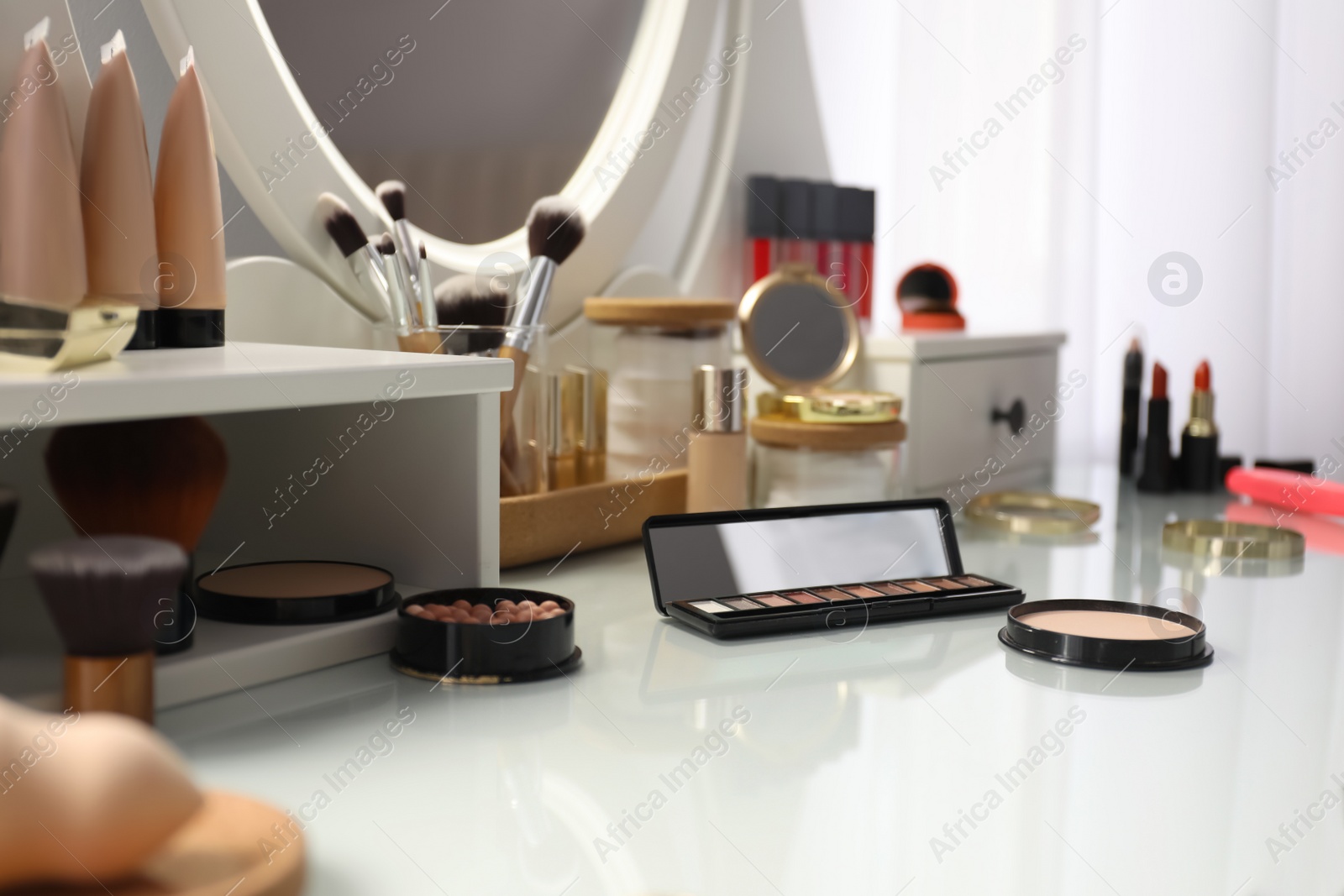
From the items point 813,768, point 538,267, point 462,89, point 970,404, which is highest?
point 462,89

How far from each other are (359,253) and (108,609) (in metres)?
0.43

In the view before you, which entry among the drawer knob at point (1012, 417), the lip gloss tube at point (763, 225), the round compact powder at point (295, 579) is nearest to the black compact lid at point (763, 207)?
the lip gloss tube at point (763, 225)

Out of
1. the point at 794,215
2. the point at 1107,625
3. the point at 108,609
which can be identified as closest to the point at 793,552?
the point at 1107,625

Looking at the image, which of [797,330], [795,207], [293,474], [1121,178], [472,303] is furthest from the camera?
[1121,178]

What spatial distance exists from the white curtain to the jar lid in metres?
0.56

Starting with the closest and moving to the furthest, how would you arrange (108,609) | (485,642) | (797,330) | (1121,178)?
(108,609) < (485,642) < (797,330) < (1121,178)

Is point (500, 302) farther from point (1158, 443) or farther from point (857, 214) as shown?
point (1158, 443)

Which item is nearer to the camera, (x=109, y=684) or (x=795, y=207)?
(x=109, y=684)

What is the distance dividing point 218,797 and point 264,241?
52 cm

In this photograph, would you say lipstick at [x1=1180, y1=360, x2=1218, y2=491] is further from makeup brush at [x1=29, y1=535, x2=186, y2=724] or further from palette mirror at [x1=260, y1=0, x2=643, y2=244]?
makeup brush at [x1=29, y1=535, x2=186, y2=724]

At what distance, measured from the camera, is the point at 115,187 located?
566mm

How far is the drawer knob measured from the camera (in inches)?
46.9

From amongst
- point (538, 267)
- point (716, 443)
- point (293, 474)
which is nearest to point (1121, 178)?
point (716, 443)

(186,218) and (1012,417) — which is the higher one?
(186,218)
